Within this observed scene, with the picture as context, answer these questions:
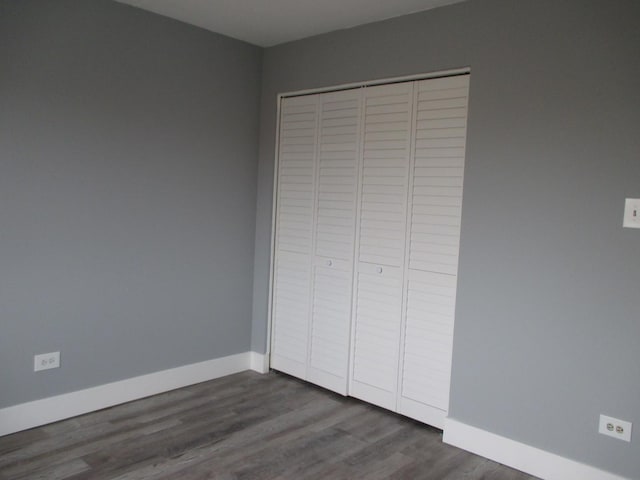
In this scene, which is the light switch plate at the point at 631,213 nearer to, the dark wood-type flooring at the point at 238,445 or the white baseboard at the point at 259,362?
the dark wood-type flooring at the point at 238,445

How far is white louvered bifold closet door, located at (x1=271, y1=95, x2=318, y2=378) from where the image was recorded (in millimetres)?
3611

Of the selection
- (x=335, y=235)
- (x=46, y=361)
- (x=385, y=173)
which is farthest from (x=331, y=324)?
(x=46, y=361)

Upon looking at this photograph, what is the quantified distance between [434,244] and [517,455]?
45.6 inches

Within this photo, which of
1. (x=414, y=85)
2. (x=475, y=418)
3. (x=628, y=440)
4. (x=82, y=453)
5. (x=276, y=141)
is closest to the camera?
(x=628, y=440)

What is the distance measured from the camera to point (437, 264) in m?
2.95

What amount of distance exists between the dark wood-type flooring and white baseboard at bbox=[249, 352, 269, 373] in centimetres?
46

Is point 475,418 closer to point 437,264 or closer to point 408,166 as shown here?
point 437,264

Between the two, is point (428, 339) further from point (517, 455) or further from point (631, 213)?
point (631, 213)

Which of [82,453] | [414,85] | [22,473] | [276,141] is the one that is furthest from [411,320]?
[22,473]

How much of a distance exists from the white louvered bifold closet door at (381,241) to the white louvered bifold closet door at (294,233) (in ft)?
1.47

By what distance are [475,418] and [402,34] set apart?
7.19ft

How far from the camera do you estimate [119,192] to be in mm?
3104

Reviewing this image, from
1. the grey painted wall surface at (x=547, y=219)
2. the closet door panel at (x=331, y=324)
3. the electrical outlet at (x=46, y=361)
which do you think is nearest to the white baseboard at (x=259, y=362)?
the closet door panel at (x=331, y=324)

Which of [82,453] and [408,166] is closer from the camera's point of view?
[82,453]
